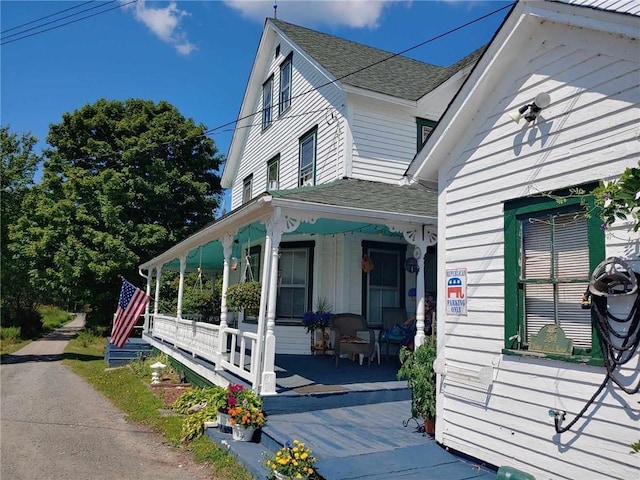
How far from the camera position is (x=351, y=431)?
5871 mm

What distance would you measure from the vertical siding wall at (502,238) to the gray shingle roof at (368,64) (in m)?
6.39

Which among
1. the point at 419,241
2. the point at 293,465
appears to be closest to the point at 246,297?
the point at 419,241

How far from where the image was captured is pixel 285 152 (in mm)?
13352

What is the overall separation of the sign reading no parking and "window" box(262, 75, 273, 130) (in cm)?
1062

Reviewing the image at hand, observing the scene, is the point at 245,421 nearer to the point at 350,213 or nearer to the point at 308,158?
the point at 350,213

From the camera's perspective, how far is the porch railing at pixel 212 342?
710 centimetres

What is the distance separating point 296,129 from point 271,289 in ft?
23.2

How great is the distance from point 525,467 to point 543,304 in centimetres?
143

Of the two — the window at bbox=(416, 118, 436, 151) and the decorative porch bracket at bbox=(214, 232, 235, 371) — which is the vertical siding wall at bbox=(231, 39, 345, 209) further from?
the decorative porch bracket at bbox=(214, 232, 235, 371)

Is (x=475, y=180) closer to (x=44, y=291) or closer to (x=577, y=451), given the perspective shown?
(x=577, y=451)

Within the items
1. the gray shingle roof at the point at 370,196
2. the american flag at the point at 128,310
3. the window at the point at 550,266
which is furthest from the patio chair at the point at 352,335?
the american flag at the point at 128,310

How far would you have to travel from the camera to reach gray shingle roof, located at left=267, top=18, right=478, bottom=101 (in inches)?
442

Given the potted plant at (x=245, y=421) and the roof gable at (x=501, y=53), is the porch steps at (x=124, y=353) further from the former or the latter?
the roof gable at (x=501, y=53)

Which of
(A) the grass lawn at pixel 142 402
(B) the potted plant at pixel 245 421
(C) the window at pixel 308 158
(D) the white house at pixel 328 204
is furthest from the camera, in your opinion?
(C) the window at pixel 308 158
